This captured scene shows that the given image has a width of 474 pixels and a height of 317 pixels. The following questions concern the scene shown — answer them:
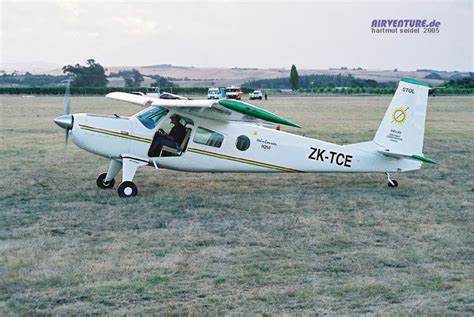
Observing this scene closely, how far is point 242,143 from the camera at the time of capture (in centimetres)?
1152

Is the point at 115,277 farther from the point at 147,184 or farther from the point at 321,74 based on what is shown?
the point at 321,74

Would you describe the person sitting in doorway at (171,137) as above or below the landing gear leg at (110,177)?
above

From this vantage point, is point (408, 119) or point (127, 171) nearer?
point (127, 171)

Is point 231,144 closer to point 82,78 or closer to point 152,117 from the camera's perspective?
point 152,117

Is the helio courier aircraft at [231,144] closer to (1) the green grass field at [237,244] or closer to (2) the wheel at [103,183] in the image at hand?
(2) the wheel at [103,183]

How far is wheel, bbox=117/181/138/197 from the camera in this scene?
1084cm

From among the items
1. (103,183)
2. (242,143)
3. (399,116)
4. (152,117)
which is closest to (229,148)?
(242,143)

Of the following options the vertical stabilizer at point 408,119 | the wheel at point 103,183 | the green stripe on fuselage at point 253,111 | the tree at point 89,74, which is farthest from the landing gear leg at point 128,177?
the tree at point 89,74

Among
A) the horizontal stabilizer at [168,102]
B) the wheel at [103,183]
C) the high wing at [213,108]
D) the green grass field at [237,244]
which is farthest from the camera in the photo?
the wheel at [103,183]

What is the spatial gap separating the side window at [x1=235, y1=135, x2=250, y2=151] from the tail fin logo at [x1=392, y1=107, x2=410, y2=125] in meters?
2.86

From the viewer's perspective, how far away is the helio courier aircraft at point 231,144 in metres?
11.1

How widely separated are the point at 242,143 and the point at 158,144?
5.19 ft

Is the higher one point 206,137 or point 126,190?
point 206,137

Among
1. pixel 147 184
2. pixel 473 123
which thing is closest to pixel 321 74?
pixel 473 123
